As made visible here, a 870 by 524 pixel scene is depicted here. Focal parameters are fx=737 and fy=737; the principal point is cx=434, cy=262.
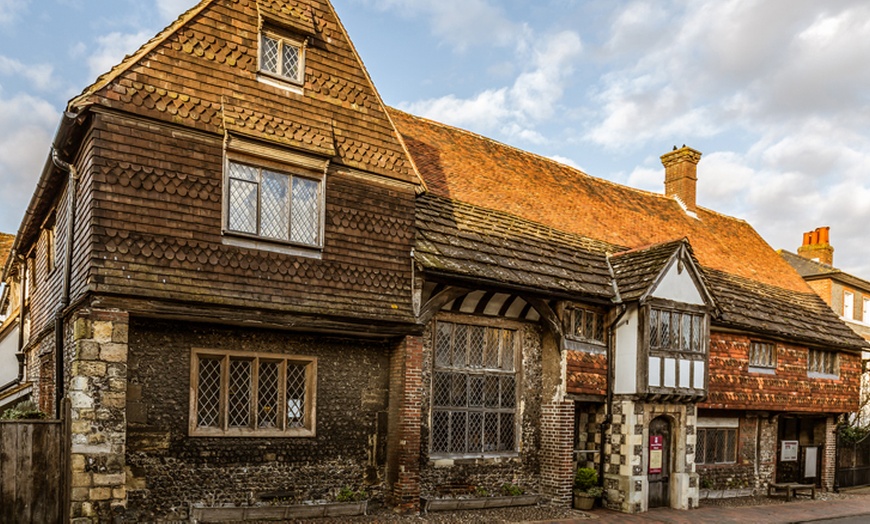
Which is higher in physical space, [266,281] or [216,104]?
[216,104]

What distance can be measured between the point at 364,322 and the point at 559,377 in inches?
200

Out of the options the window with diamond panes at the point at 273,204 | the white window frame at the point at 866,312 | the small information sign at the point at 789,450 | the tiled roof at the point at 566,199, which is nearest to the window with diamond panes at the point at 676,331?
the tiled roof at the point at 566,199

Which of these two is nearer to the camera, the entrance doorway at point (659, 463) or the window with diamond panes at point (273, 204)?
the window with diamond panes at point (273, 204)

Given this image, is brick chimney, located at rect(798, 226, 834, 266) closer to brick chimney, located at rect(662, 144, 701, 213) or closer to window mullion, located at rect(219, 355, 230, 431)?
brick chimney, located at rect(662, 144, 701, 213)

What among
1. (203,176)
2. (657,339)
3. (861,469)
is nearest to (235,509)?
(203,176)

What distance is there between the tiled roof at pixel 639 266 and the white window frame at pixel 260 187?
7.48 metres

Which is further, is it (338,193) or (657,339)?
(657,339)

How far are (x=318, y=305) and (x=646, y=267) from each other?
8.19 meters

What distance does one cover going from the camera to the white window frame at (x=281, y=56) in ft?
40.8

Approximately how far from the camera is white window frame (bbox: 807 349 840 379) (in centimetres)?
2241

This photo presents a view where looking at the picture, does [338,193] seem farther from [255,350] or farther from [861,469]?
[861,469]

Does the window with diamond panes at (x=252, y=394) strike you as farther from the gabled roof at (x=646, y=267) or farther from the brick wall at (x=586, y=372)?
the gabled roof at (x=646, y=267)

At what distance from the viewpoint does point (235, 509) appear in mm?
11500

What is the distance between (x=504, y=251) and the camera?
1555cm
